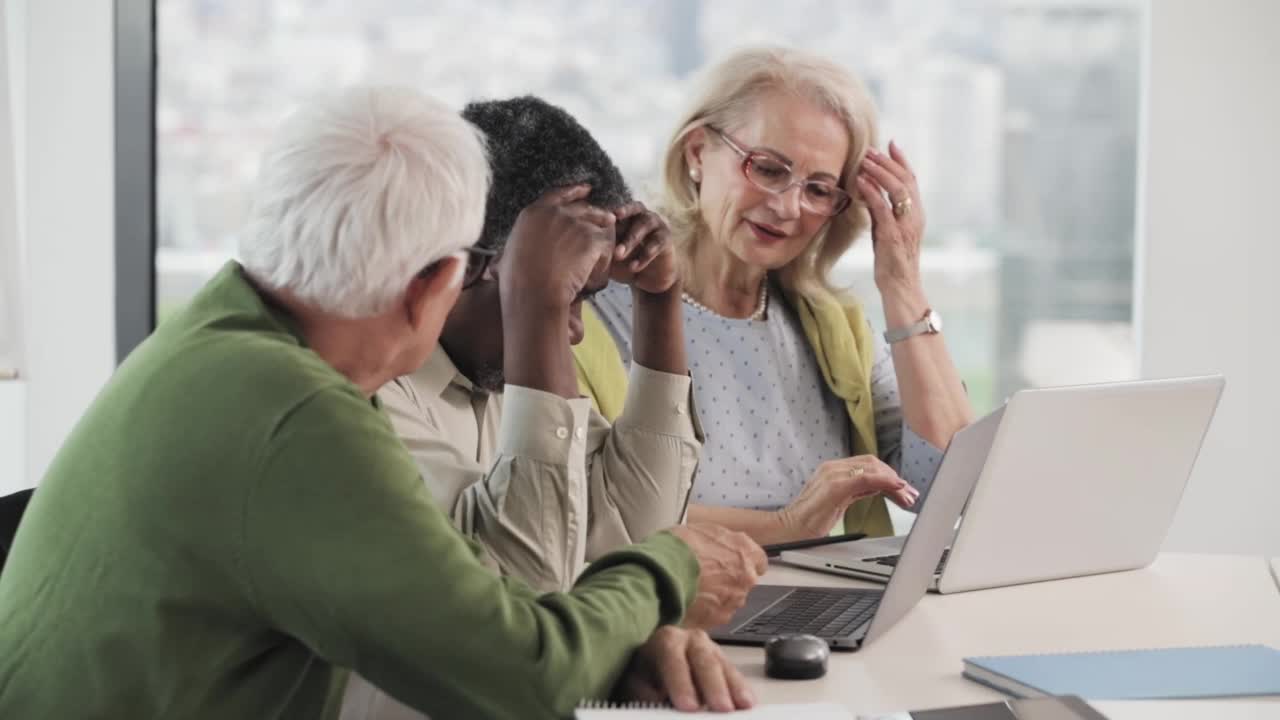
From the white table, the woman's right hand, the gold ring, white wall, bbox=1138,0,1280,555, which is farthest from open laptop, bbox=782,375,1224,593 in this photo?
white wall, bbox=1138,0,1280,555

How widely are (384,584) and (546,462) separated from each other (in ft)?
2.08

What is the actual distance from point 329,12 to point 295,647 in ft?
10.2

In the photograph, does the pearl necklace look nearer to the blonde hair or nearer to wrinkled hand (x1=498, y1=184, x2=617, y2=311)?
the blonde hair

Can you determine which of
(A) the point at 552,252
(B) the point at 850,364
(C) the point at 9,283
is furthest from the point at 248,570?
(C) the point at 9,283

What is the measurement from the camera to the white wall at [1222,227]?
13.1 ft

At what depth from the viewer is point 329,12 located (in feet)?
13.0

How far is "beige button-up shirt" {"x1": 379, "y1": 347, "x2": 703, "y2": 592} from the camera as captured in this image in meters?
1.65

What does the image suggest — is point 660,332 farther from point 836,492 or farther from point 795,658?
point 795,658

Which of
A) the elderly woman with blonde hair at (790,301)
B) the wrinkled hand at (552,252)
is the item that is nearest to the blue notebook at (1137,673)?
the wrinkled hand at (552,252)

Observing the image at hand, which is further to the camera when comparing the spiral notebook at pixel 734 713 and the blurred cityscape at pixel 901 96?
the blurred cityscape at pixel 901 96

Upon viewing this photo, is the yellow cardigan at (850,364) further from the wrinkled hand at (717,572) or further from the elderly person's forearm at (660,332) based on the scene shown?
the wrinkled hand at (717,572)

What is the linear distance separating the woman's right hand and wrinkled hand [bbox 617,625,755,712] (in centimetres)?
105

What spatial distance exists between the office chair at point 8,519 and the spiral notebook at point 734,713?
0.77 meters

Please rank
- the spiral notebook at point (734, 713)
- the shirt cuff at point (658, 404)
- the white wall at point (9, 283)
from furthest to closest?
the white wall at point (9, 283) < the shirt cuff at point (658, 404) < the spiral notebook at point (734, 713)
